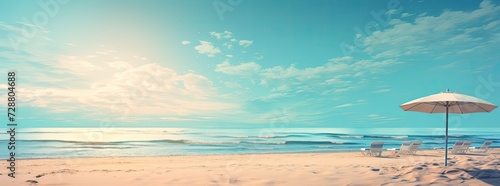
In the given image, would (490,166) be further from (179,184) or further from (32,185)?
(32,185)

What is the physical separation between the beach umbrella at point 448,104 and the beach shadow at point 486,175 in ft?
2.55

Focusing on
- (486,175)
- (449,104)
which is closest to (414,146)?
(449,104)

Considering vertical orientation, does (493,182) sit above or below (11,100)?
below

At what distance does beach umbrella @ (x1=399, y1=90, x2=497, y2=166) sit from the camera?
775 cm

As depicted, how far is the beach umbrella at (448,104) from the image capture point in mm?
7753

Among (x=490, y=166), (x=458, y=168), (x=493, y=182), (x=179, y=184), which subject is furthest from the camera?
(x=490, y=166)

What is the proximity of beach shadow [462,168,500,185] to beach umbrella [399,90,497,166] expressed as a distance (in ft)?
2.55

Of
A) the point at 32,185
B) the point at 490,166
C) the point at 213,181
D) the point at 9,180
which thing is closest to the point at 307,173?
the point at 213,181

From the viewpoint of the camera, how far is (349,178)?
24.7ft

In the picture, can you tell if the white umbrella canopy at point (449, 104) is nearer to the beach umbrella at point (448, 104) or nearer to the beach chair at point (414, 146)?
the beach umbrella at point (448, 104)

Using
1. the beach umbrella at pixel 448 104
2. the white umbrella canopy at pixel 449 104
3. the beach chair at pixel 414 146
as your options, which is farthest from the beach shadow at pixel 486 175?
the beach chair at pixel 414 146

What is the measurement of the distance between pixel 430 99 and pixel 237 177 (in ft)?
16.0

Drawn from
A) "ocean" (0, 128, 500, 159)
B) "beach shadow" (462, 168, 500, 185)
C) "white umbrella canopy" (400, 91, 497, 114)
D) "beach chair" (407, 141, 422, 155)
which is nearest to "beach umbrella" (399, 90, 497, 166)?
"white umbrella canopy" (400, 91, 497, 114)

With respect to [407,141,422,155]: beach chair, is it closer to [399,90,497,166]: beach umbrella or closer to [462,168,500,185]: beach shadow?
[399,90,497,166]: beach umbrella
